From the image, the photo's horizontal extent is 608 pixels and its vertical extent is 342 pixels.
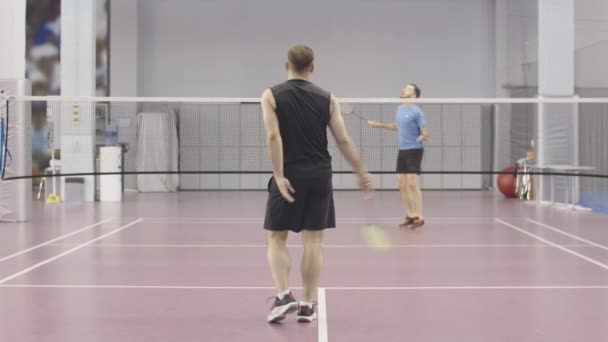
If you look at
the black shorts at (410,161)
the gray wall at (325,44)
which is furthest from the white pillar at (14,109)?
the gray wall at (325,44)

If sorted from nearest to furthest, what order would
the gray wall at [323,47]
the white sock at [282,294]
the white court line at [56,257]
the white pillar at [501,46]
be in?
the white sock at [282,294] < the white court line at [56,257] < the white pillar at [501,46] < the gray wall at [323,47]

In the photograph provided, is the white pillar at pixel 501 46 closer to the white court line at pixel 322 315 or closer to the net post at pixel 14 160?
the net post at pixel 14 160

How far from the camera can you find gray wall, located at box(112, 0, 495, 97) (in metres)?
24.3

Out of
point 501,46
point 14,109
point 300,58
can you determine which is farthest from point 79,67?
point 300,58

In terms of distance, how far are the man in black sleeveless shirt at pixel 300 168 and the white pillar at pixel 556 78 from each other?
39.2 feet

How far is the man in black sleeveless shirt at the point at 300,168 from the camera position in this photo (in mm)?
5262

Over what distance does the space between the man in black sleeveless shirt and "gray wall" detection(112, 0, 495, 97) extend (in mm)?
19061

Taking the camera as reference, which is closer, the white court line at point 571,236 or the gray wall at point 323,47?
the white court line at point 571,236

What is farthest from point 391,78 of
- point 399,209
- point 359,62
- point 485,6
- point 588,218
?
point 588,218

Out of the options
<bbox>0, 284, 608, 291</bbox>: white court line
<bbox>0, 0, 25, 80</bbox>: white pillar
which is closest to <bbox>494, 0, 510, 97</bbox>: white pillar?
<bbox>0, 0, 25, 80</bbox>: white pillar

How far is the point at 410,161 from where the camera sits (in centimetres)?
1166

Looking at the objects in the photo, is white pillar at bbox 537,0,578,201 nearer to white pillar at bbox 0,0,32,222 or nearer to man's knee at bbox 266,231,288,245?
white pillar at bbox 0,0,32,222

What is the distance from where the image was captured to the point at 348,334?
503 centimetres

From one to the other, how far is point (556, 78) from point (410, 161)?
6152 millimetres
